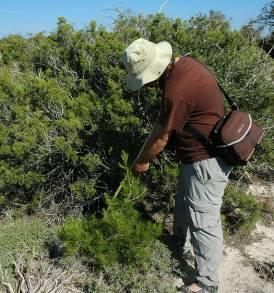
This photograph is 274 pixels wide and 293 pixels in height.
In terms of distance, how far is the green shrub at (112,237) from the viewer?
3490 mm

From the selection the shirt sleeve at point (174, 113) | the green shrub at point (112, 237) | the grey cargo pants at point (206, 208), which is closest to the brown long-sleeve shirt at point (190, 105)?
the shirt sleeve at point (174, 113)

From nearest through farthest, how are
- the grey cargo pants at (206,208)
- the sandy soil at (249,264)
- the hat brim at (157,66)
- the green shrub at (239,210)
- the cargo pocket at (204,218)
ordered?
1. the hat brim at (157,66)
2. the grey cargo pants at (206,208)
3. the cargo pocket at (204,218)
4. the sandy soil at (249,264)
5. the green shrub at (239,210)

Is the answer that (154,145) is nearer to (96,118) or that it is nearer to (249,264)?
(96,118)

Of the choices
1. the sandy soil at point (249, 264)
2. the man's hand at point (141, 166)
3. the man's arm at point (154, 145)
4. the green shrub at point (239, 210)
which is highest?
the man's arm at point (154, 145)

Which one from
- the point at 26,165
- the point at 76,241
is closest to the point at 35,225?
the point at 26,165

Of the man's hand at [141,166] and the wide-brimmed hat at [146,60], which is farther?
the man's hand at [141,166]

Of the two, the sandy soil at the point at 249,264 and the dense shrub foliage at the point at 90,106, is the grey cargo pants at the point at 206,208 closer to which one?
the sandy soil at the point at 249,264

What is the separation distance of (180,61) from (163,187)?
63.8 inches

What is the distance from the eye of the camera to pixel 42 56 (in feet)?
16.1

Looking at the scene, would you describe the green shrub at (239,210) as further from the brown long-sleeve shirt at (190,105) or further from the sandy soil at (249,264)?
the brown long-sleeve shirt at (190,105)

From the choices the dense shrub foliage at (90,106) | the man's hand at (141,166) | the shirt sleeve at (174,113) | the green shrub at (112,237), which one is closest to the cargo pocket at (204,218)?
the green shrub at (112,237)

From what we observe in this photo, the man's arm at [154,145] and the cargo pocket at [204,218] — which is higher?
the man's arm at [154,145]

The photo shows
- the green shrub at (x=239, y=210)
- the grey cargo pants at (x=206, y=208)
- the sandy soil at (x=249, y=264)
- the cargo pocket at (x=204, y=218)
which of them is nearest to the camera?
the grey cargo pants at (x=206, y=208)

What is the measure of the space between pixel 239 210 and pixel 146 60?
1985 millimetres
